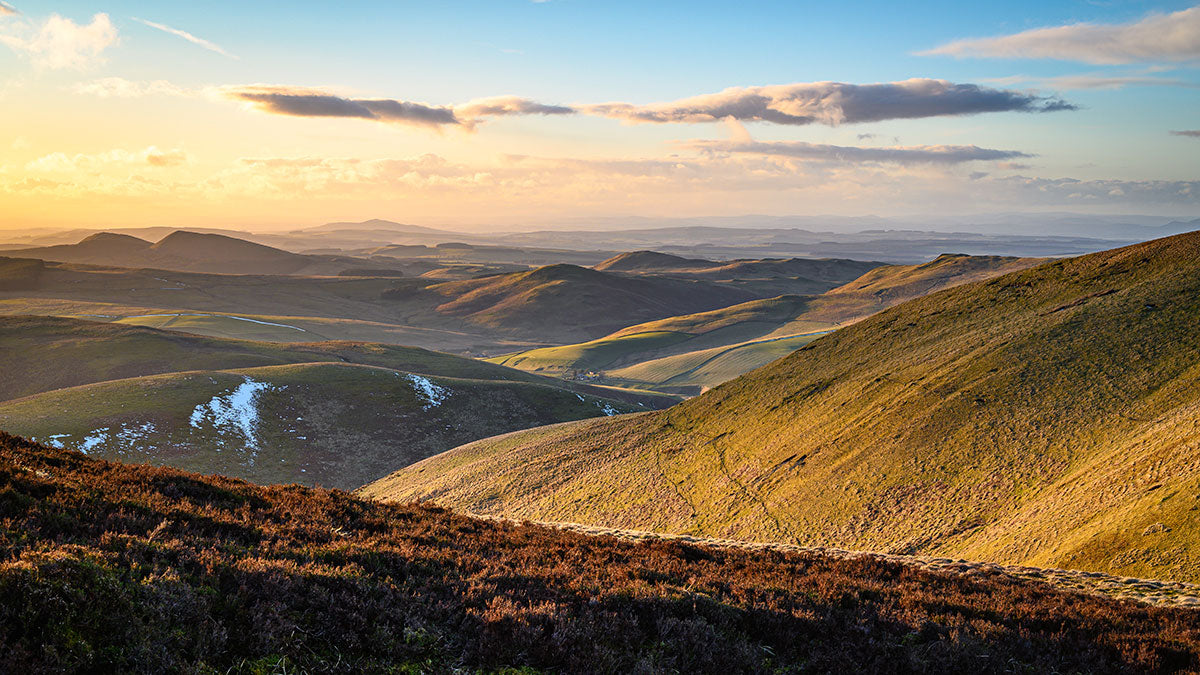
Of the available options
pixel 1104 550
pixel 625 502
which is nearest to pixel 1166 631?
pixel 1104 550

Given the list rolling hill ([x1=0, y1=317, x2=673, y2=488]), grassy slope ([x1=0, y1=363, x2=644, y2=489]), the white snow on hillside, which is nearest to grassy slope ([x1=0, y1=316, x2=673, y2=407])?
rolling hill ([x1=0, y1=317, x2=673, y2=488])

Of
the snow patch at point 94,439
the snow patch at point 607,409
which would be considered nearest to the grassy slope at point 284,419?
the snow patch at point 94,439

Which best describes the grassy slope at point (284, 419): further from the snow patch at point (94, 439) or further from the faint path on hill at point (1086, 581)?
the faint path on hill at point (1086, 581)

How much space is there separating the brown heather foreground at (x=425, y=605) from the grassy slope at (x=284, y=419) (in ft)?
160

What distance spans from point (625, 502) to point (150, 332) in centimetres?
10466

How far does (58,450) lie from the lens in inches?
614

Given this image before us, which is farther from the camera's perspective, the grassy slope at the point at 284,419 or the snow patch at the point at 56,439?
the grassy slope at the point at 284,419

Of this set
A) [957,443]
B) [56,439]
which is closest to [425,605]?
[957,443]

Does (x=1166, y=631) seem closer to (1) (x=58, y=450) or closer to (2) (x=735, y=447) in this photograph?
(1) (x=58, y=450)

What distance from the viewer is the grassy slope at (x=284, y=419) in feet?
Result: 193

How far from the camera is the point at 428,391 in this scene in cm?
8538

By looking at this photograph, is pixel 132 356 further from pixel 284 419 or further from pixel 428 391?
pixel 428 391

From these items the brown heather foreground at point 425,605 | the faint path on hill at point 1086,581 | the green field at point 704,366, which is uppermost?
the brown heather foreground at point 425,605

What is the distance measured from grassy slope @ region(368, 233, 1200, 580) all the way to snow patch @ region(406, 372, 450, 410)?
33990 mm
